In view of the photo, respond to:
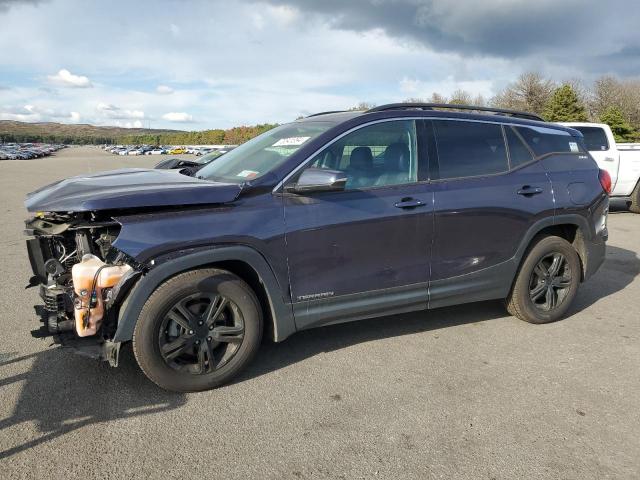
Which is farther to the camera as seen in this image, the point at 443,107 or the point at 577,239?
the point at 577,239

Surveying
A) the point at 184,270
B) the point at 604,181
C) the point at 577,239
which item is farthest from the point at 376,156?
the point at 604,181

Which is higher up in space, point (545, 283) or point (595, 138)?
point (595, 138)

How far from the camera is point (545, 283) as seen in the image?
450 cm

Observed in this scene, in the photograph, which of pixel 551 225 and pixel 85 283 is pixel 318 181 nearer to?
pixel 85 283

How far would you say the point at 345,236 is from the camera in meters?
3.43

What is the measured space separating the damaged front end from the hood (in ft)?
0.50

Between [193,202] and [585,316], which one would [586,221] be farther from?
[193,202]

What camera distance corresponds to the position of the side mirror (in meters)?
3.20

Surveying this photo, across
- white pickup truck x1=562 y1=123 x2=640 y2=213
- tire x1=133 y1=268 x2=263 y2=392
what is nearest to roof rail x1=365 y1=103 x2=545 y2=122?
tire x1=133 y1=268 x2=263 y2=392

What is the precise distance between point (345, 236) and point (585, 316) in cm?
282

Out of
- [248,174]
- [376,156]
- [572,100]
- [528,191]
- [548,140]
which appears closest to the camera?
[248,174]

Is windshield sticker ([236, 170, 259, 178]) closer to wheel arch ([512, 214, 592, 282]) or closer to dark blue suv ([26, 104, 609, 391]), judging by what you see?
dark blue suv ([26, 104, 609, 391])

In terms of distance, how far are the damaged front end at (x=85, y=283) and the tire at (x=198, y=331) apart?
21 cm

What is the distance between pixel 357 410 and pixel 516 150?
8.87ft
